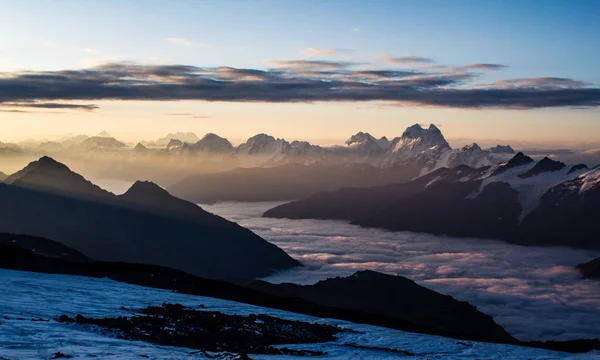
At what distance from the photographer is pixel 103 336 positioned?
37.6 m

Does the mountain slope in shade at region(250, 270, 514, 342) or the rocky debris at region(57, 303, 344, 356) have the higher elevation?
the rocky debris at region(57, 303, 344, 356)

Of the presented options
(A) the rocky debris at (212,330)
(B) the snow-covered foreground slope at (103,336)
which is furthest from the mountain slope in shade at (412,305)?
(A) the rocky debris at (212,330)

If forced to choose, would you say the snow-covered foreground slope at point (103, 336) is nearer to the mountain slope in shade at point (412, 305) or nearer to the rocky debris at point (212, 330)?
the rocky debris at point (212, 330)

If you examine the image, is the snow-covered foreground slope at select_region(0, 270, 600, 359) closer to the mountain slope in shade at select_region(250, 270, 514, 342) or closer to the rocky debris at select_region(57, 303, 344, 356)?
the rocky debris at select_region(57, 303, 344, 356)

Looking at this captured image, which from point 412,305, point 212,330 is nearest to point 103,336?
point 212,330

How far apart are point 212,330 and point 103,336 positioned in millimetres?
9830

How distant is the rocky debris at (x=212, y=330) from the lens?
40.0 m

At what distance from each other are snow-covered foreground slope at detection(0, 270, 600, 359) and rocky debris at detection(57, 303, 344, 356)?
1884 mm

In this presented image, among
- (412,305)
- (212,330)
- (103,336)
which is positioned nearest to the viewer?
(103,336)

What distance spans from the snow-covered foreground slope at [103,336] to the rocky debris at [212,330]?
6.18 feet

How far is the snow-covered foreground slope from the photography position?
32594 millimetres

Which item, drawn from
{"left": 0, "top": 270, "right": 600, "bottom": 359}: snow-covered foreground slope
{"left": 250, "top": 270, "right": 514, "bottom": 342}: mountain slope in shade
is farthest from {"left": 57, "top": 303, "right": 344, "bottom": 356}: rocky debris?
{"left": 250, "top": 270, "right": 514, "bottom": 342}: mountain slope in shade

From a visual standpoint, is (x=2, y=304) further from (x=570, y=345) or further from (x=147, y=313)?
(x=570, y=345)

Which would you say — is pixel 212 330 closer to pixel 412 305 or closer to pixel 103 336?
pixel 103 336
